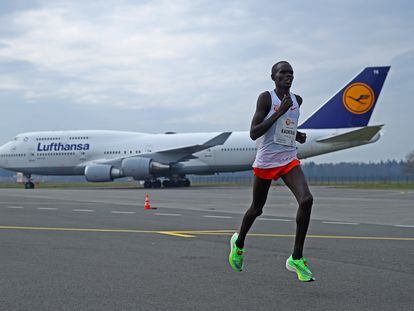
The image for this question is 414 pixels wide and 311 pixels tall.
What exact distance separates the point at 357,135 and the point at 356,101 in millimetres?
2652

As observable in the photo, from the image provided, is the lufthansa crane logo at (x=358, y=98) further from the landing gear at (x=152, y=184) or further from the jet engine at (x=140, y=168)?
the landing gear at (x=152, y=184)

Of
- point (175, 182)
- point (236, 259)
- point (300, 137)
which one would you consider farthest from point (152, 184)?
point (236, 259)

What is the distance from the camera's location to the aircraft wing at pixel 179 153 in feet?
133

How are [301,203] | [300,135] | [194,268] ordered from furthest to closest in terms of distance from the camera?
[194,268], [300,135], [301,203]

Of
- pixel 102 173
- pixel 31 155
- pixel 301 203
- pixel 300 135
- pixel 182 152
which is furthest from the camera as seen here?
pixel 31 155

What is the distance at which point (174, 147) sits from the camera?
138 ft

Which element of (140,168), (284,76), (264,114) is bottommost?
(264,114)

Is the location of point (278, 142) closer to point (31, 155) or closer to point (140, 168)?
point (140, 168)

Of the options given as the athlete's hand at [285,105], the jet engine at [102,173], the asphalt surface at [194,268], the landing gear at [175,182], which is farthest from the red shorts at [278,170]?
the landing gear at [175,182]

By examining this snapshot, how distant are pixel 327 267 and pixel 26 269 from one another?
2947mm

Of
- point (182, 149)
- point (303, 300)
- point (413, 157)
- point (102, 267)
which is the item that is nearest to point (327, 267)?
point (303, 300)

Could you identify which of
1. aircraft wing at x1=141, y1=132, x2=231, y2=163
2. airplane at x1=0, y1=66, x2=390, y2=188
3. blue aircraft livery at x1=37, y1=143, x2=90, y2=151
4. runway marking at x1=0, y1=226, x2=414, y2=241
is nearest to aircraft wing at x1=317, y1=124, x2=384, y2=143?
airplane at x1=0, y1=66, x2=390, y2=188

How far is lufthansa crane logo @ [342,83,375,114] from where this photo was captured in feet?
125

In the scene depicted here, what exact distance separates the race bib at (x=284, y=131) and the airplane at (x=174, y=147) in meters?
30.9
